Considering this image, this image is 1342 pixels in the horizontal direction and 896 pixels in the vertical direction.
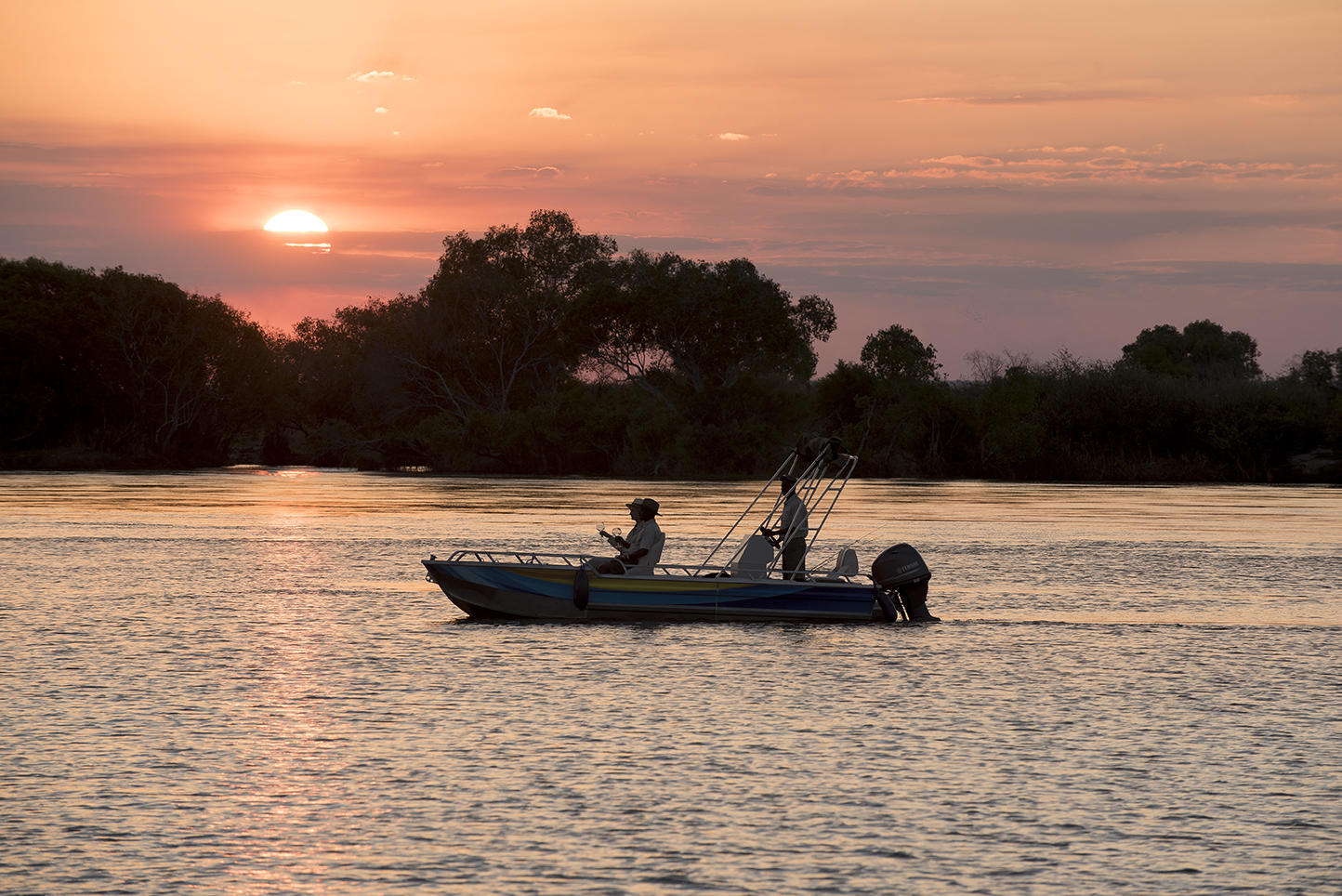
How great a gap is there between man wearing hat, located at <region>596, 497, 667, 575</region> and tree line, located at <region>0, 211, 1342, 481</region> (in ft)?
253

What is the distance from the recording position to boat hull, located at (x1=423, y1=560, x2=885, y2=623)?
908 inches

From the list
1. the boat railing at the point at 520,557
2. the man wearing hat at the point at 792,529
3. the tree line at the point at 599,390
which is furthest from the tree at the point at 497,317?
the man wearing hat at the point at 792,529

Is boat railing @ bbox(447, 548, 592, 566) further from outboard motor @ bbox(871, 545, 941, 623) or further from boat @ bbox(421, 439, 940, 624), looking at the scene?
outboard motor @ bbox(871, 545, 941, 623)

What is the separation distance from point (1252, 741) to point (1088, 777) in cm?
262

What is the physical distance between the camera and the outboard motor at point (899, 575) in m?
23.5

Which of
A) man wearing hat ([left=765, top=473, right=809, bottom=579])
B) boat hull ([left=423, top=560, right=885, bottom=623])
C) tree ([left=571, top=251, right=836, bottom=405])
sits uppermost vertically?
tree ([left=571, top=251, right=836, bottom=405])

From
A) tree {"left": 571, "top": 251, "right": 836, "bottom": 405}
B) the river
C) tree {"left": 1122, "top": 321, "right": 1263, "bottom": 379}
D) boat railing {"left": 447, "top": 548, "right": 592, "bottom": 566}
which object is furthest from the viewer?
tree {"left": 1122, "top": 321, "right": 1263, "bottom": 379}

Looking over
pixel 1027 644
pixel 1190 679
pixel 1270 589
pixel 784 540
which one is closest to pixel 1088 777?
pixel 1190 679

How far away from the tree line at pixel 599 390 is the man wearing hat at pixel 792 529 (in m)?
76.4

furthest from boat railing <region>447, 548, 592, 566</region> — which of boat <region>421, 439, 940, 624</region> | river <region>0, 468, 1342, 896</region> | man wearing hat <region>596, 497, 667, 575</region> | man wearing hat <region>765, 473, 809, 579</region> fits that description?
man wearing hat <region>765, 473, 809, 579</region>

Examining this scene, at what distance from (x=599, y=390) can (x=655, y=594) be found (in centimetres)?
8493

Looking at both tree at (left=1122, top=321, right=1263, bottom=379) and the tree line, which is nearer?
the tree line

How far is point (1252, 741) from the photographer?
14.7 meters

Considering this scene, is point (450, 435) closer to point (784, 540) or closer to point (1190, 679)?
point (784, 540)
